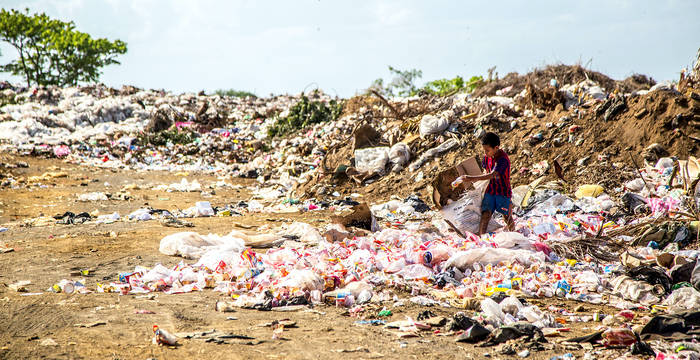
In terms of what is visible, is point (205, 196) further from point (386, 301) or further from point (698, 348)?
point (698, 348)

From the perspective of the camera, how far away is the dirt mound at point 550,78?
12406mm

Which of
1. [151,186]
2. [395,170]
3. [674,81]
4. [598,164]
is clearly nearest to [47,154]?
[151,186]

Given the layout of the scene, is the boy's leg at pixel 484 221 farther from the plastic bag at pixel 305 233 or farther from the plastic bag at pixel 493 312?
the plastic bag at pixel 493 312

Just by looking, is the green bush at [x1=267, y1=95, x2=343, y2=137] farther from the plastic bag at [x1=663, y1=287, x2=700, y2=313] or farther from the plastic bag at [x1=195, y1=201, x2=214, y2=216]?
the plastic bag at [x1=663, y1=287, x2=700, y2=313]

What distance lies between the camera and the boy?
488 centimetres

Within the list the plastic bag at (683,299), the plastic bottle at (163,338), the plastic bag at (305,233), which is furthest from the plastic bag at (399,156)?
the plastic bottle at (163,338)

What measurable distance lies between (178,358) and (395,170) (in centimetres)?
686

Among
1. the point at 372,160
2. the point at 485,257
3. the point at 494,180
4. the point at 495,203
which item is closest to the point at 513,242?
the point at 485,257

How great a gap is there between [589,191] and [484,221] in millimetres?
2551

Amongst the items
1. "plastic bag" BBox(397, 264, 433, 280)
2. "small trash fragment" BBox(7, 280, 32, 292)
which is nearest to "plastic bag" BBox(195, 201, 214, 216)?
"small trash fragment" BBox(7, 280, 32, 292)

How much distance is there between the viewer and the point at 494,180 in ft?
16.5

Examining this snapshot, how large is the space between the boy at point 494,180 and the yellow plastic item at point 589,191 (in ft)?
7.38

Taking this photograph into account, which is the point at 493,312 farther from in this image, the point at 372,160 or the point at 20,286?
the point at 372,160

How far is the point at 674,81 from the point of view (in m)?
9.45
